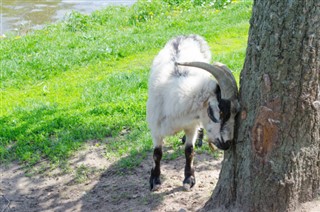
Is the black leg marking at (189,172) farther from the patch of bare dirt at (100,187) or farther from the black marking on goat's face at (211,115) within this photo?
the black marking on goat's face at (211,115)

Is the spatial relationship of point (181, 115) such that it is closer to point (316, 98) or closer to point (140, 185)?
point (140, 185)

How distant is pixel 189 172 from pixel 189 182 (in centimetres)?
11

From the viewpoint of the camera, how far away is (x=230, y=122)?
4.11 metres

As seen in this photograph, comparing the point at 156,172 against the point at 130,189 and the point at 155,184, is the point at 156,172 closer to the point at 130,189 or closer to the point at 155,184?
the point at 155,184

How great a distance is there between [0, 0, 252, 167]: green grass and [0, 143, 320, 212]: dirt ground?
223mm

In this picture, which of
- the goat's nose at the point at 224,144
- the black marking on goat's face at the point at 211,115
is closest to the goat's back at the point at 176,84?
the black marking on goat's face at the point at 211,115

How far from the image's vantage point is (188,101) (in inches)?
189

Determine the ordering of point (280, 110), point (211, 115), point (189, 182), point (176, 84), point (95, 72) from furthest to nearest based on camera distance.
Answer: point (95, 72)
point (189, 182)
point (176, 84)
point (211, 115)
point (280, 110)

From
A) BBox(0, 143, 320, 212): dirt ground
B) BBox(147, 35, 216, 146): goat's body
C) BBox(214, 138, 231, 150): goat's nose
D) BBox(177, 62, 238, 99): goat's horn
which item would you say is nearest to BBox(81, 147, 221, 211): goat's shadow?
BBox(0, 143, 320, 212): dirt ground

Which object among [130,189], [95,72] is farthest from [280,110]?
[95,72]

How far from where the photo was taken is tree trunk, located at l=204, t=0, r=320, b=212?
11.2 ft

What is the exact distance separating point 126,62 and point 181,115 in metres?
4.97

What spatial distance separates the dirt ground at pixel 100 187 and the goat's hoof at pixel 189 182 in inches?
1.7

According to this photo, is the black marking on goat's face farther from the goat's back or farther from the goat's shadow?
the goat's shadow
